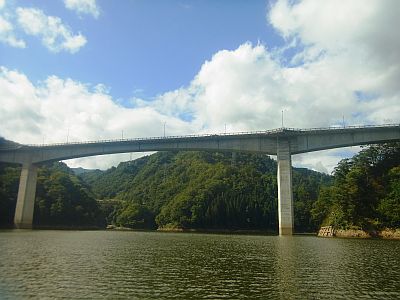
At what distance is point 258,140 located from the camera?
72.7 meters

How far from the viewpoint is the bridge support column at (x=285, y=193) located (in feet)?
219

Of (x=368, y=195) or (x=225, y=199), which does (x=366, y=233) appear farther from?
(x=225, y=199)

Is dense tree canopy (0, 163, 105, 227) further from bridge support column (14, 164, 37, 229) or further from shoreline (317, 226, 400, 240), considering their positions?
shoreline (317, 226, 400, 240)

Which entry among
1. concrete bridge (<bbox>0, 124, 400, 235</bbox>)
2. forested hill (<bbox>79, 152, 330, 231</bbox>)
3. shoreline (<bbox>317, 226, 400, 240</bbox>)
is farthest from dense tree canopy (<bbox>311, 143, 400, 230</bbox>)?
forested hill (<bbox>79, 152, 330, 231</bbox>)

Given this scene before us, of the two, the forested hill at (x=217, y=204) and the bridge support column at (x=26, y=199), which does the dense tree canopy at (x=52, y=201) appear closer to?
the bridge support column at (x=26, y=199)

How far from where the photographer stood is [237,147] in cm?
7388

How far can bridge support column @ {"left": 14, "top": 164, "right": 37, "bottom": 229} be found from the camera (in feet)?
277

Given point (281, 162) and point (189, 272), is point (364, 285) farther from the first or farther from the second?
point (281, 162)

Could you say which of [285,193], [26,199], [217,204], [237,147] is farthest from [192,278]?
[217,204]

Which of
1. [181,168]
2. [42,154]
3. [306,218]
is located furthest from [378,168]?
[181,168]

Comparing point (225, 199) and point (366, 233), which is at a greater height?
point (225, 199)

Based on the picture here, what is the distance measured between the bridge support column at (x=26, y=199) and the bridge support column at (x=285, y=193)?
177 feet

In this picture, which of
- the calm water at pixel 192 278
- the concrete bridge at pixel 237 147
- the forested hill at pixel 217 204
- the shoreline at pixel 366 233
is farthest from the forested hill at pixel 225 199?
the calm water at pixel 192 278

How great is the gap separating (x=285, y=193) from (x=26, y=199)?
55388 mm
